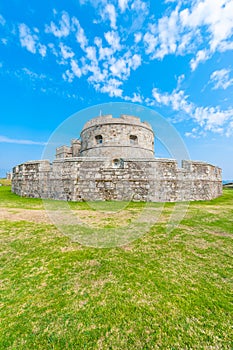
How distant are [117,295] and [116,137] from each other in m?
15.1

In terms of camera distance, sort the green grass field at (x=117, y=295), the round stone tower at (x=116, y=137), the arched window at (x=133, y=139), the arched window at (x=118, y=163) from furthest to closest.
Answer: the arched window at (x=133, y=139) → the round stone tower at (x=116, y=137) → the arched window at (x=118, y=163) → the green grass field at (x=117, y=295)

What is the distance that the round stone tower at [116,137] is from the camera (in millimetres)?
16109

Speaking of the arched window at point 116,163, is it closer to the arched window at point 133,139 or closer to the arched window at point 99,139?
the arched window at point 133,139

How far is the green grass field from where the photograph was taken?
152 centimetres

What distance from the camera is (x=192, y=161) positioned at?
10180mm

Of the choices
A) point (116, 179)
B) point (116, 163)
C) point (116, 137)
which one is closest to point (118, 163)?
point (116, 163)

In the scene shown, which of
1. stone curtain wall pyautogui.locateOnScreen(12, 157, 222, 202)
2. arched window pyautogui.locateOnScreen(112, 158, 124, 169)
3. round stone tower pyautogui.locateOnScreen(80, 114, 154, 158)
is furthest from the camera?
round stone tower pyautogui.locateOnScreen(80, 114, 154, 158)

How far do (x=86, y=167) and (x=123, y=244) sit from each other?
245 inches

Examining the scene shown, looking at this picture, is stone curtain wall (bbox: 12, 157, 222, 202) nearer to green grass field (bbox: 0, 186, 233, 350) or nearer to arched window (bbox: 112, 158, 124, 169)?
arched window (bbox: 112, 158, 124, 169)

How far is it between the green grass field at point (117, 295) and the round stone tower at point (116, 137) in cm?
1312

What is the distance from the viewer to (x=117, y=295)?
6.70 ft

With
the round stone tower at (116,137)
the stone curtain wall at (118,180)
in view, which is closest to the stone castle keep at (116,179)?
the stone curtain wall at (118,180)

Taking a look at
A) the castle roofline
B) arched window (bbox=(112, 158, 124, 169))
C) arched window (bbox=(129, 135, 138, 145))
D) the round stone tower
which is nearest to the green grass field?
arched window (bbox=(112, 158, 124, 169))

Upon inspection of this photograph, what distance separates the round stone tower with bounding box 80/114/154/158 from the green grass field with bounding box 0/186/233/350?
13.1 m
